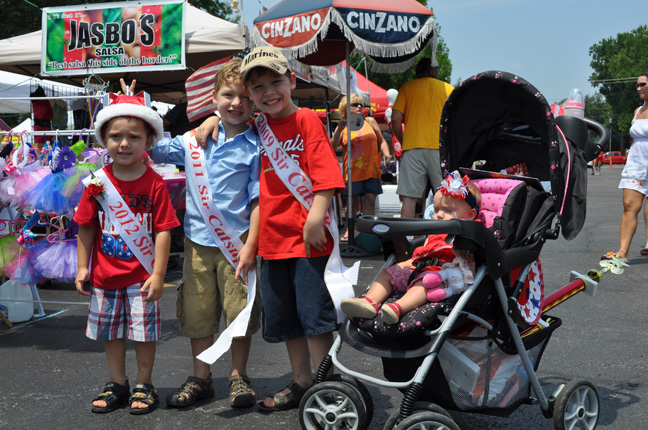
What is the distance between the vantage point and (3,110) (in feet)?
44.3

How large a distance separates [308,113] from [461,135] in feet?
3.16

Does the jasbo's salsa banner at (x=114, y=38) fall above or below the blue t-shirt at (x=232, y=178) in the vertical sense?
above

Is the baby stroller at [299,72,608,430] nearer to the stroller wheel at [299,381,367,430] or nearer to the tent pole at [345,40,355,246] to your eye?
the stroller wheel at [299,381,367,430]

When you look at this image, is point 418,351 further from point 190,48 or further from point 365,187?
point 190,48

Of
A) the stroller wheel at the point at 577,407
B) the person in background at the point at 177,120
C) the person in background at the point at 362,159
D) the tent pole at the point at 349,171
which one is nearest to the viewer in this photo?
the stroller wheel at the point at 577,407

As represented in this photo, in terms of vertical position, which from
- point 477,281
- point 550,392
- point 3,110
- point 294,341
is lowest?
point 550,392

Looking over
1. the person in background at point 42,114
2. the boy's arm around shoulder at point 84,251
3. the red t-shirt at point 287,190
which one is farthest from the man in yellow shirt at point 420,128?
the boy's arm around shoulder at point 84,251

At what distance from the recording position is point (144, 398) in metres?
3.45

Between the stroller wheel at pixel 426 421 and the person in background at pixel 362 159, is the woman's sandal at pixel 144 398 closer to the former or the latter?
the stroller wheel at pixel 426 421

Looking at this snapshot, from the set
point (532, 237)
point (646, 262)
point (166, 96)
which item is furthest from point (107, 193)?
point (166, 96)

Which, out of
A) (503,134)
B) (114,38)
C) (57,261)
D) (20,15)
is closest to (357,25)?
(114,38)

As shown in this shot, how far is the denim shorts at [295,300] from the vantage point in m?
3.26

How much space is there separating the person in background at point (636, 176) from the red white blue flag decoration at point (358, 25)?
8.22 ft

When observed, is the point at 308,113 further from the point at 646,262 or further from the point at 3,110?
the point at 3,110
